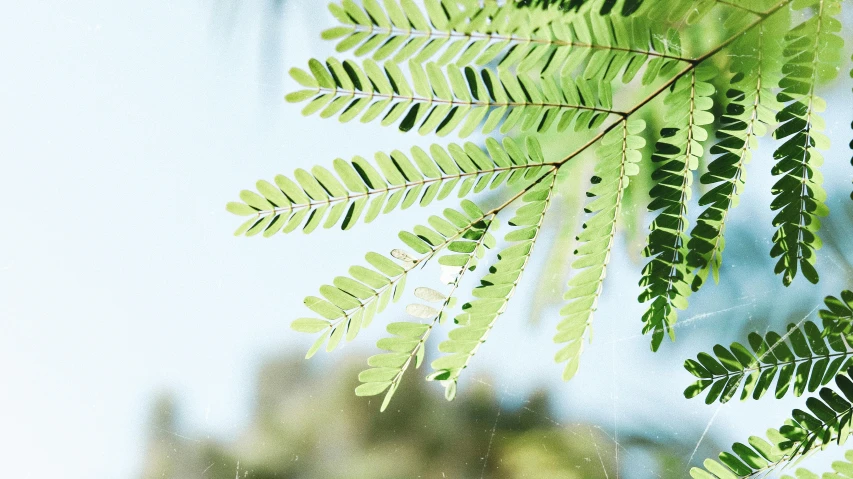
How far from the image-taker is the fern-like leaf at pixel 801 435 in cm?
45

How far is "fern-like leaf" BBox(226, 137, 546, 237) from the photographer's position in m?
0.42

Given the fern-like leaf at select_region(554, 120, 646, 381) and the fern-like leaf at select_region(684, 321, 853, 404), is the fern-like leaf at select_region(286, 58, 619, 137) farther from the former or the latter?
the fern-like leaf at select_region(684, 321, 853, 404)

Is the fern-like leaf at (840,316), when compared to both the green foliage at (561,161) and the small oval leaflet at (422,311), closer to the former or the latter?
the green foliage at (561,161)

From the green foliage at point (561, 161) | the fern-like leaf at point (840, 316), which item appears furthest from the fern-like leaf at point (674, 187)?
the fern-like leaf at point (840, 316)

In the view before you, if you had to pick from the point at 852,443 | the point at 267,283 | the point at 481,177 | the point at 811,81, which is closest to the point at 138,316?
the point at 267,283

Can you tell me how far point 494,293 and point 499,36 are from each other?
19cm

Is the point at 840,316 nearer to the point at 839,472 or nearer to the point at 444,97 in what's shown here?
the point at 839,472

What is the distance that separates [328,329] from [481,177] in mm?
166

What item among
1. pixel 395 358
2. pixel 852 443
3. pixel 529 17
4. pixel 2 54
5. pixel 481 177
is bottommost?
pixel 852 443

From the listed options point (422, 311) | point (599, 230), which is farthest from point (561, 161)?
point (422, 311)

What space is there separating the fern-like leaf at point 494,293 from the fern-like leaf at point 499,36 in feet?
0.30

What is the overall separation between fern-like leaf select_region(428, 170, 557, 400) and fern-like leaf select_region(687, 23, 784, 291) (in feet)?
0.44

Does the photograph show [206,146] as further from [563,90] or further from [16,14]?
[563,90]

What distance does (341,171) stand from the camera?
1.41 feet
